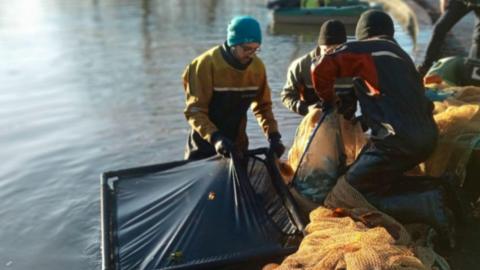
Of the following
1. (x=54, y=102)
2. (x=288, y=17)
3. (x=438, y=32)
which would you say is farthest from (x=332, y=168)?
(x=288, y=17)

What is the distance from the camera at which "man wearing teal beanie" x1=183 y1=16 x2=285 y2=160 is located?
14.3ft

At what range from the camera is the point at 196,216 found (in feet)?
12.9

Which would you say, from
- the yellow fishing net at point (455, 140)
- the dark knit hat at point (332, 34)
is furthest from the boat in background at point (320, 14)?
the yellow fishing net at point (455, 140)

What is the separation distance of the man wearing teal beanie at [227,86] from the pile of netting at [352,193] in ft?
1.29

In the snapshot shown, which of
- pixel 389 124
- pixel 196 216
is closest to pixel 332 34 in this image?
pixel 389 124

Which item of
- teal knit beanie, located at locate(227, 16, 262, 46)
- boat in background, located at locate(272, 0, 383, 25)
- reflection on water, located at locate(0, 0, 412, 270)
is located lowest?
reflection on water, located at locate(0, 0, 412, 270)

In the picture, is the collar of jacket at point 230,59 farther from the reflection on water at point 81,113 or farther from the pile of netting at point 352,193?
the reflection on water at point 81,113

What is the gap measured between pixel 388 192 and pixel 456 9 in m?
4.40

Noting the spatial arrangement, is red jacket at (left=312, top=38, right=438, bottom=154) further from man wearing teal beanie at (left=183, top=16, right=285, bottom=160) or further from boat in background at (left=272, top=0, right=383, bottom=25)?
boat in background at (left=272, top=0, right=383, bottom=25)

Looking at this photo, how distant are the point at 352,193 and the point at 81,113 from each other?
23.6 ft

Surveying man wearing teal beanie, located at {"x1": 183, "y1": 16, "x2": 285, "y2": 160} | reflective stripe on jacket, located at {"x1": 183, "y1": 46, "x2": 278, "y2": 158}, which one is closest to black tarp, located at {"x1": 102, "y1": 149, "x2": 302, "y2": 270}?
man wearing teal beanie, located at {"x1": 183, "y1": 16, "x2": 285, "y2": 160}

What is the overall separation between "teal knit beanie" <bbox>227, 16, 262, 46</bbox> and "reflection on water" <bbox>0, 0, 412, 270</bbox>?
2421mm

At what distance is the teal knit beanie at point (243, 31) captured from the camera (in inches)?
170

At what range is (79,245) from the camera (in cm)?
568
